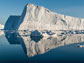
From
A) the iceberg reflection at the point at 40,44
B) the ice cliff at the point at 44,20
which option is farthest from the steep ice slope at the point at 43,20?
the iceberg reflection at the point at 40,44

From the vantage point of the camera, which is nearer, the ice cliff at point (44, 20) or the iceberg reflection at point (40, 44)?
the iceberg reflection at point (40, 44)

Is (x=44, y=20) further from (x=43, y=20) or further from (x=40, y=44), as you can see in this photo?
(x=40, y=44)

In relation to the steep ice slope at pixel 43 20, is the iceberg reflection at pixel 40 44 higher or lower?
Answer: lower

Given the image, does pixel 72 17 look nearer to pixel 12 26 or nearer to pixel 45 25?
pixel 45 25

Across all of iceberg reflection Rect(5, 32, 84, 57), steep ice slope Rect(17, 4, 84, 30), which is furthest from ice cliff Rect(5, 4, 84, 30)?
iceberg reflection Rect(5, 32, 84, 57)

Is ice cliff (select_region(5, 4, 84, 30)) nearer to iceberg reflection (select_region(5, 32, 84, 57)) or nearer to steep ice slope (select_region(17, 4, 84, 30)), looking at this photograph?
steep ice slope (select_region(17, 4, 84, 30))

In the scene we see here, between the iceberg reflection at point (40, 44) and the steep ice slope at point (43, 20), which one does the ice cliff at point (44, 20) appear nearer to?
the steep ice slope at point (43, 20)

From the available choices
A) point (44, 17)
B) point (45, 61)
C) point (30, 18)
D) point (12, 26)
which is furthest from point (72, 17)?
point (45, 61)
